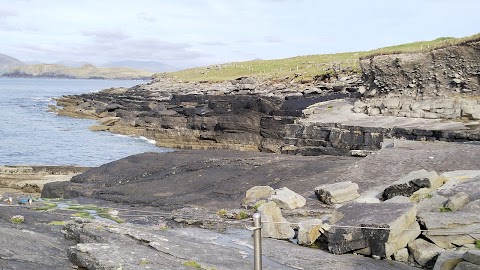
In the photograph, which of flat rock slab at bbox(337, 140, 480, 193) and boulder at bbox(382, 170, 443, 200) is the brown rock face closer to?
flat rock slab at bbox(337, 140, 480, 193)

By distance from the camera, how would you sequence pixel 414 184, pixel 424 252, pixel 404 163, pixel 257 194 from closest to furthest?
pixel 424 252 → pixel 414 184 → pixel 257 194 → pixel 404 163

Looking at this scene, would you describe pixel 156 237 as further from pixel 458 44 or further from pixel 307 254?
pixel 458 44

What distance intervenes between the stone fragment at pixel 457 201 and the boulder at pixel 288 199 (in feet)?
16.3

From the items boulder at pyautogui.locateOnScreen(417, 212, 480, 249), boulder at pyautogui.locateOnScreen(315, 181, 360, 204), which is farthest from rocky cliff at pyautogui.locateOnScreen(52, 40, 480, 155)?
boulder at pyautogui.locateOnScreen(417, 212, 480, 249)

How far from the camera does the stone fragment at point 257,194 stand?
18.4 m

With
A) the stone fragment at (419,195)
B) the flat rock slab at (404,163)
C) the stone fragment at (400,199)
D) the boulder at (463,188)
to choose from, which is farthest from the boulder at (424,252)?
the flat rock slab at (404,163)

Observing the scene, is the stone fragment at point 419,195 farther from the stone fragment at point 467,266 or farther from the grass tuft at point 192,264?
the grass tuft at point 192,264

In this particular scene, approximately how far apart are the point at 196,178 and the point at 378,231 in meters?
11.0

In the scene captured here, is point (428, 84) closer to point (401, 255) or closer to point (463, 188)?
point (463, 188)

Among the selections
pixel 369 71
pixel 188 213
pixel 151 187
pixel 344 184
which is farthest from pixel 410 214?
pixel 369 71

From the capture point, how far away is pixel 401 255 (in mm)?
12453

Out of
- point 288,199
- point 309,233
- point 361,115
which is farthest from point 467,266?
point 361,115

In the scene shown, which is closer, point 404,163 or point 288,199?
point 288,199

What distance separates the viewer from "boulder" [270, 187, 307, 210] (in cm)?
1706
